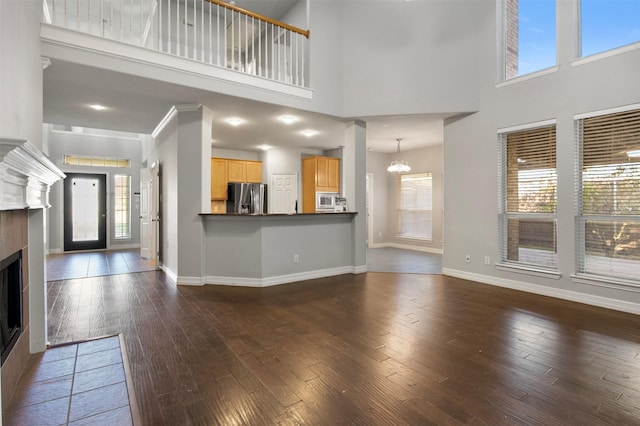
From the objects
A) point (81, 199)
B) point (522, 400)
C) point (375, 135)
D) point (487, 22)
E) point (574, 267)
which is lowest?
point (522, 400)

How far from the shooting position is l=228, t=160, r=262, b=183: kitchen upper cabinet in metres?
7.31

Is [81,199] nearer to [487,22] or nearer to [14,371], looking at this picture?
[14,371]

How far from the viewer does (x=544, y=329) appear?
3.03 metres

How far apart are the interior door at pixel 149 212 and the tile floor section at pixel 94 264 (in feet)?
0.82

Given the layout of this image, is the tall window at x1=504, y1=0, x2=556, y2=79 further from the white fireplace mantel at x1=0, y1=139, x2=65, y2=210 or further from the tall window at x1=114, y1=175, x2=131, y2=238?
the tall window at x1=114, y1=175, x2=131, y2=238

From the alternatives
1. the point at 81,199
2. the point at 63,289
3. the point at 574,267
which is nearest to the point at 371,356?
the point at 574,267

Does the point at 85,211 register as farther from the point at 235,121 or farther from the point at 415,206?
the point at 415,206

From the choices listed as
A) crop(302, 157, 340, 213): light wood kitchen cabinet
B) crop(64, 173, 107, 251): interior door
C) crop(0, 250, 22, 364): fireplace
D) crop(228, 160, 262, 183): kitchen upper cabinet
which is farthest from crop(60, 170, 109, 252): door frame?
crop(0, 250, 22, 364): fireplace

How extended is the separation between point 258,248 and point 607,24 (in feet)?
Result: 16.5

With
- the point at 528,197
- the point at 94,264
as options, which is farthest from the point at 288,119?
the point at 94,264

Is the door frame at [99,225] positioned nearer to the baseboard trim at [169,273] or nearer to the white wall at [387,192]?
the baseboard trim at [169,273]

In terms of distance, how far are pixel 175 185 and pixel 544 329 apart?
488 cm

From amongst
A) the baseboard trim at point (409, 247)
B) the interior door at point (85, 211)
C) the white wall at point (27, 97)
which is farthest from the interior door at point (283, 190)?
the white wall at point (27, 97)

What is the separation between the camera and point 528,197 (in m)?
4.48
